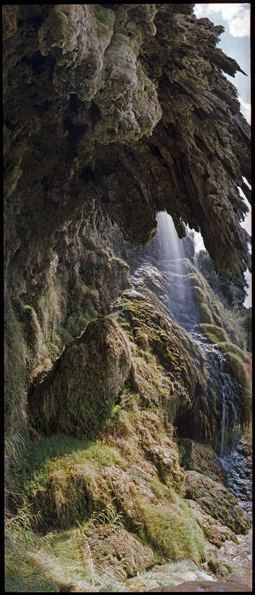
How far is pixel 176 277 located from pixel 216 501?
23.6ft

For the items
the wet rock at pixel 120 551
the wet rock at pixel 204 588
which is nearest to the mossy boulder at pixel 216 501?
the wet rock at pixel 120 551

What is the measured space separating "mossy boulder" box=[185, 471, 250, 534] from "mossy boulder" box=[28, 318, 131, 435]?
226 centimetres

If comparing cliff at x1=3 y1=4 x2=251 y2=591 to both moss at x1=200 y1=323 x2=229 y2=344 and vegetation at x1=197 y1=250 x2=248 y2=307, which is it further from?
vegetation at x1=197 y1=250 x2=248 y2=307

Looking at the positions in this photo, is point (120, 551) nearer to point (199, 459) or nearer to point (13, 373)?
point (13, 373)

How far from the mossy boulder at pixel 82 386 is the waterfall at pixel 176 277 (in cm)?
498

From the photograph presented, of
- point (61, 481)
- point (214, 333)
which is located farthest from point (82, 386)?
point (214, 333)

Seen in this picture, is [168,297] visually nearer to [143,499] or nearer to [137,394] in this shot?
[137,394]

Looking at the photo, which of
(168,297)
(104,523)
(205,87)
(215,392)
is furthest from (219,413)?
(205,87)

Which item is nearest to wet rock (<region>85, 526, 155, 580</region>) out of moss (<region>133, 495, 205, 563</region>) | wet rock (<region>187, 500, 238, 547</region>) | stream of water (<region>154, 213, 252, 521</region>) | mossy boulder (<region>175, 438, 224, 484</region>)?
moss (<region>133, 495, 205, 563</region>)

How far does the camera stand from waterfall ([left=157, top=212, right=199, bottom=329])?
437 inches

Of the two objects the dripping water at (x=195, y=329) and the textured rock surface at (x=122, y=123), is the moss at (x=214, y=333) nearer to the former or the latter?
the dripping water at (x=195, y=329)

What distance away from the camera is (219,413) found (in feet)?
28.5

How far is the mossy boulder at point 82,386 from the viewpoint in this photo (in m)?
5.52

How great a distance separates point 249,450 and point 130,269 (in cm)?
590
